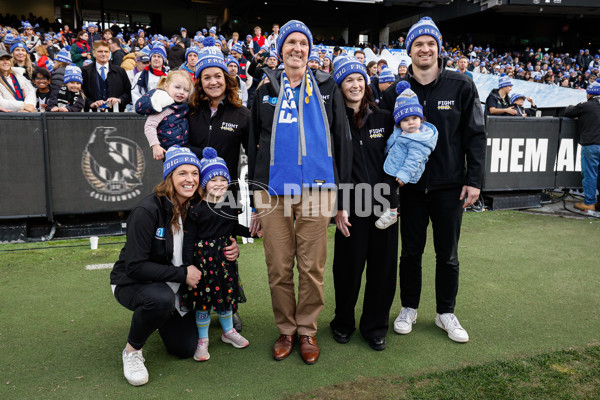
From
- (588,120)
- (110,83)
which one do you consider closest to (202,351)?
(110,83)

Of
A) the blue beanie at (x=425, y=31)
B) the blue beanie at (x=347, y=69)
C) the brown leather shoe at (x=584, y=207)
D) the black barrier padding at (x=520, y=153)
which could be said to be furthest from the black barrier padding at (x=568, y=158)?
the blue beanie at (x=347, y=69)

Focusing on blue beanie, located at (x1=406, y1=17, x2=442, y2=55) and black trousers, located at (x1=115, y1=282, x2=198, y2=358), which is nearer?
black trousers, located at (x1=115, y1=282, x2=198, y2=358)

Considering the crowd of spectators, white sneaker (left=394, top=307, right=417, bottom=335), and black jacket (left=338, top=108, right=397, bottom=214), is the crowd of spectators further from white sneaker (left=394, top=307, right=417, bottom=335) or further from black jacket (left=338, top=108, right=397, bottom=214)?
white sneaker (left=394, top=307, right=417, bottom=335)

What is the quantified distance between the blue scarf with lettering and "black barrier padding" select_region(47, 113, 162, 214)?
12.6 feet

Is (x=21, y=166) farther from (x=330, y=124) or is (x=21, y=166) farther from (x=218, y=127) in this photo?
(x=330, y=124)

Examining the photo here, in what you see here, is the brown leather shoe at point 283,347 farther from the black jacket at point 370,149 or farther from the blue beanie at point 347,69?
the blue beanie at point 347,69

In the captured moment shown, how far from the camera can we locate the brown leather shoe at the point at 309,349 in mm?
3189

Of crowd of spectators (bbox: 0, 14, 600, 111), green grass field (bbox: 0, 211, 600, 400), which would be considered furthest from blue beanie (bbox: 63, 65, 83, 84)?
green grass field (bbox: 0, 211, 600, 400)

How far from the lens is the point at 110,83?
7371mm

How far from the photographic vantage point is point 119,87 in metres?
7.41

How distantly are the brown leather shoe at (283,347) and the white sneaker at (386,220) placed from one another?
1027 mm

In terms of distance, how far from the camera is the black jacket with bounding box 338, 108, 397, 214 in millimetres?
3342

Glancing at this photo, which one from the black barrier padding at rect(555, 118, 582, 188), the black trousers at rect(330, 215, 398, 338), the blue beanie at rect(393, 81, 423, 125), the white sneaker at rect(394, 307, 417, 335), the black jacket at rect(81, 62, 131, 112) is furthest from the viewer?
the black barrier padding at rect(555, 118, 582, 188)

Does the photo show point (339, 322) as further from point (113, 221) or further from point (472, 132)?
point (113, 221)
